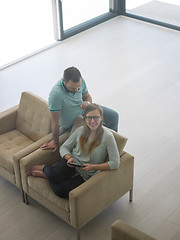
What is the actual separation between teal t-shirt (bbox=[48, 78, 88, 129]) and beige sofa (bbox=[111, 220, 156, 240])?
4.54ft

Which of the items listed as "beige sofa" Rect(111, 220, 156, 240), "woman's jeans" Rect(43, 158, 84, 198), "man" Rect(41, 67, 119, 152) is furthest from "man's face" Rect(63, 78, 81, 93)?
"beige sofa" Rect(111, 220, 156, 240)

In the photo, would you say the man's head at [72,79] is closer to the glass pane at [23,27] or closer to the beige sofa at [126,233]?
the beige sofa at [126,233]

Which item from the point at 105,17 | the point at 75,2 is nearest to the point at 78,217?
the point at 75,2

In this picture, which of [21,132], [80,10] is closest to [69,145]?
A: [21,132]

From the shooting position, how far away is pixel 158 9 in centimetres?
855

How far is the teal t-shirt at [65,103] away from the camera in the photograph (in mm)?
4387

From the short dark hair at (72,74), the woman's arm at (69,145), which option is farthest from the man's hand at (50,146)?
the short dark hair at (72,74)

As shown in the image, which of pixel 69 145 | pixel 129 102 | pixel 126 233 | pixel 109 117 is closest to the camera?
pixel 126 233

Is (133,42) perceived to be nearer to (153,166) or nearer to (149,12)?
(149,12)

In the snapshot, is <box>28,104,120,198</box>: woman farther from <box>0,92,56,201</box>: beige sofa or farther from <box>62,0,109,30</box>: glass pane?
<box>62,0,109,30</box>: glass pane

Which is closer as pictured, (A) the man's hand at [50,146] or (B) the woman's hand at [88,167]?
(B) the woman's hand at [88,167]

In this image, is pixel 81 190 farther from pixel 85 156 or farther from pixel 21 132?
pixel 21 132

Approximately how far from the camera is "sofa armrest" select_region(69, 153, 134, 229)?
4.04m

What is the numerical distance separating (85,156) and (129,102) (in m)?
2.30
